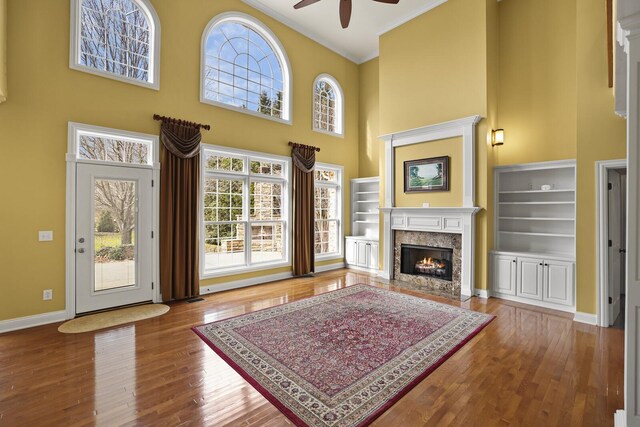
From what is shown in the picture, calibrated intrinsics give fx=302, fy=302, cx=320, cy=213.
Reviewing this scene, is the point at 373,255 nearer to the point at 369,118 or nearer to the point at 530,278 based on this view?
the point at 530,278

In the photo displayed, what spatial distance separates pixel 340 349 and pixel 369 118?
597 centimetres

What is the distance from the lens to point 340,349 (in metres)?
3.08

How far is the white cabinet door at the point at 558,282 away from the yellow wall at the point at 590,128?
12.1 inches

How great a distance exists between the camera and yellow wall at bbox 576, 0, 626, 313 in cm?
369

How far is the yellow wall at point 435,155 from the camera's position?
17.3 feet

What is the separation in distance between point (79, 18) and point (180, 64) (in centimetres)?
128

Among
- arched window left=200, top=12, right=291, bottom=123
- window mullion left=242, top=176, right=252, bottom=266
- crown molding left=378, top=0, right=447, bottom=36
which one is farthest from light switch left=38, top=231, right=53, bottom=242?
crown molding left=378, top=0, right=447, bottom=36

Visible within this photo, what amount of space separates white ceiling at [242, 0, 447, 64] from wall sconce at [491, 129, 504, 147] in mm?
2615

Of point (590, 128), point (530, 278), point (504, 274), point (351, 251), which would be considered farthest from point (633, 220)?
point (351, 251)

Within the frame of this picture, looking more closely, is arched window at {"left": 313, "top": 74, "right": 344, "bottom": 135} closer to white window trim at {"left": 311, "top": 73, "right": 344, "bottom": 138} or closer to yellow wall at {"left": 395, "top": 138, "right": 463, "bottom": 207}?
white window trim at {"left": 311, "top": 73, "right": 344, "bottom": 138}

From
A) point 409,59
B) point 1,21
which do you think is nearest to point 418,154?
point 409,59

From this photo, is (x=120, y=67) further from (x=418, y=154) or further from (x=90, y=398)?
(x=418, y=154)

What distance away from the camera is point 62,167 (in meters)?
3.84

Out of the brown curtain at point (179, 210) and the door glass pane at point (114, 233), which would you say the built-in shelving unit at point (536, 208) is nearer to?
the brown curtain at point (179, 210)
